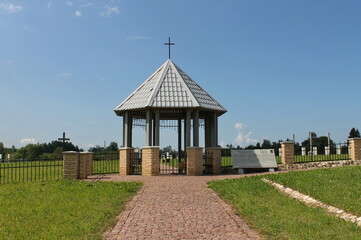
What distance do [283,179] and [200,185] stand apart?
299cm

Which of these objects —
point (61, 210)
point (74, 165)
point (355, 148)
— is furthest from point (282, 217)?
point (355, 148)

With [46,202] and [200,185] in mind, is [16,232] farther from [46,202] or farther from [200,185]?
[200,185]

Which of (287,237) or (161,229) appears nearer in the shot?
(287,237)

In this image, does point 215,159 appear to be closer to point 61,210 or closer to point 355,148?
point 355,148

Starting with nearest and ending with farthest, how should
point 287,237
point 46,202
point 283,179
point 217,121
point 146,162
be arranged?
point 287,237 < point 46,202 < point 283,179 < point 146,162 < point 217,121

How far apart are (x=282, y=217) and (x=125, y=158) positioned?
11.7 metres

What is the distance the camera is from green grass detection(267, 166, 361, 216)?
8.52 meters

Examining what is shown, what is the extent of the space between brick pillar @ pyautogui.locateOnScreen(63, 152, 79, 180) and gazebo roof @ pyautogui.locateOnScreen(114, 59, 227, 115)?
4.18 metres

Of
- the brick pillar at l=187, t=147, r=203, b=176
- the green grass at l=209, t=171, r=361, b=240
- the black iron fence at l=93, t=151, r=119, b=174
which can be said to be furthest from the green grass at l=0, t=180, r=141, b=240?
the black iron fence at l=93, t=151, r=119, b=174

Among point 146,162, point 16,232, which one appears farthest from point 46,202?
point 146,162

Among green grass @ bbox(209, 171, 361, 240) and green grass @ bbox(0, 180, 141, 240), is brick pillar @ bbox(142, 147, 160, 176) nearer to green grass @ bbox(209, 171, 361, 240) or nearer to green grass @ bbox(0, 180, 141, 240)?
green grass @ bbox(0, 180, 141, 240)

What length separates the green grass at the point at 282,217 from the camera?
623 cm

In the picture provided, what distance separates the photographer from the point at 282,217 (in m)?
7.50

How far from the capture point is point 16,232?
664 centimetres
